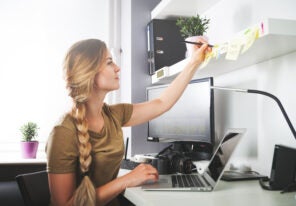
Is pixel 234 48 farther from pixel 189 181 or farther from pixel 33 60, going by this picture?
pixel 33 60

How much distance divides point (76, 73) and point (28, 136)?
1.29 m

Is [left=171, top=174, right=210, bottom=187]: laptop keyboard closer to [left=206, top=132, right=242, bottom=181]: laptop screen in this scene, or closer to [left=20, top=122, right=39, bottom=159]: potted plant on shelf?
[left=206, top=132, right=242, bottom=181]: laptop screen

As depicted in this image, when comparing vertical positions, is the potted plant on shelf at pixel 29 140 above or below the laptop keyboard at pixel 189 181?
above

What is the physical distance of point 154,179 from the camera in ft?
3.94

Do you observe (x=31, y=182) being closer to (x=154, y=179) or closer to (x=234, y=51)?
(x=154, y=179)

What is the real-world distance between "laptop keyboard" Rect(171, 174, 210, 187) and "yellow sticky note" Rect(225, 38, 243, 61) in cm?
48

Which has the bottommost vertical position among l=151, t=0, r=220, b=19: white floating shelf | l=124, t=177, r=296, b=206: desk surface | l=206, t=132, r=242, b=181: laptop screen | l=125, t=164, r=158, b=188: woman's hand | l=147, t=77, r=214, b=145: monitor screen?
l=124, t=177, r=296, b=206: desk surface

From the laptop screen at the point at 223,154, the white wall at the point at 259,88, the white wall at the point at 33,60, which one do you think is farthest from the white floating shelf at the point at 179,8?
the laptop screen at the point at 223,154

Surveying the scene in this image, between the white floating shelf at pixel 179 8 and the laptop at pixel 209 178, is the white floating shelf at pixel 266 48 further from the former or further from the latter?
the white floating shelf at pixel 179 8

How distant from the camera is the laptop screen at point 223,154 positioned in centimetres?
117

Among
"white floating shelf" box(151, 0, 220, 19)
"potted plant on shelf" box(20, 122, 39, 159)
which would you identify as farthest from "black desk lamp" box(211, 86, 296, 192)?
"potted plant on shelf" box(20, 122, 39, 159)

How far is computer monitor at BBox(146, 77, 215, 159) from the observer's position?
5.01ft

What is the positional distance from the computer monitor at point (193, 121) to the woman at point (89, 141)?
217 mm

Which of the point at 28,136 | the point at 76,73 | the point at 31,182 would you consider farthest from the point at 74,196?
the point at 28,136
